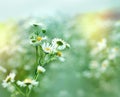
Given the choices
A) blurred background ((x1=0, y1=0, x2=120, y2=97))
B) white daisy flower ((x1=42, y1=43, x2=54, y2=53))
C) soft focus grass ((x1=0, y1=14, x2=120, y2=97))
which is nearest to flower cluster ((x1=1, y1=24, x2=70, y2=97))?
white daisy flower ((x1=42, y1=43, x2=54, y2=53))

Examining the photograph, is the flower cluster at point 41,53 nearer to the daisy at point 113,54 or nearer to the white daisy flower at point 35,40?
the white daisy flower at point 35,40

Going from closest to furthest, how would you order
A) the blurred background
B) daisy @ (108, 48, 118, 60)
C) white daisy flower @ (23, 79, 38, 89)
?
white daisy flower @ (23, 79, 38, 89), daisy @ (108, 48, 118, 60), the blurred background

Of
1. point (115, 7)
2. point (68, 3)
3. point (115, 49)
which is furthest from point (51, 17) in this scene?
point (115, 7)

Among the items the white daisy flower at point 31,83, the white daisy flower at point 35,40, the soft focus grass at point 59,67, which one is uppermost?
the soft focus grass at point 59,67


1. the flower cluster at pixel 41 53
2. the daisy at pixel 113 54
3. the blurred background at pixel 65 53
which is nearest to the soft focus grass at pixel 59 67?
the blurred background at pixel 65 53

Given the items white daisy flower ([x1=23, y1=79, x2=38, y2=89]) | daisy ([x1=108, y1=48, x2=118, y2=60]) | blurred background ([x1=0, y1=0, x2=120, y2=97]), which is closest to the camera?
white daisy flower ([x1=23, y1=79, x2=38, y2=89])

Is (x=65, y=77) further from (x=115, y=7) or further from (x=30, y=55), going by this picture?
(x=115, y=7)

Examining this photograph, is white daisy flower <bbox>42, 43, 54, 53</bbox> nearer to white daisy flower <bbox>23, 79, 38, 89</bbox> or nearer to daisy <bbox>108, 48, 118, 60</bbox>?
white daisy flower <bbox>23, 79, 38, 89</bbox>

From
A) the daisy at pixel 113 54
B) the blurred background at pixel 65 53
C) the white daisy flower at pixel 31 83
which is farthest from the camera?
the blurred background at pixel 65 53

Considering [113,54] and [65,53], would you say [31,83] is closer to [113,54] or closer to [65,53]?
[113,54]
